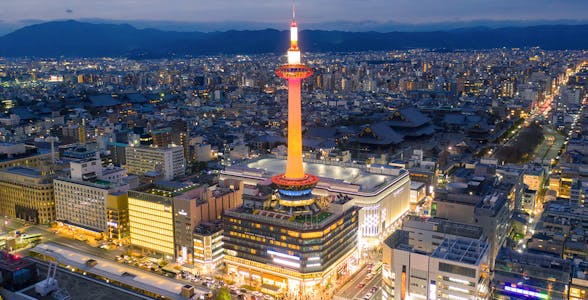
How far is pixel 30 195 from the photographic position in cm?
3516

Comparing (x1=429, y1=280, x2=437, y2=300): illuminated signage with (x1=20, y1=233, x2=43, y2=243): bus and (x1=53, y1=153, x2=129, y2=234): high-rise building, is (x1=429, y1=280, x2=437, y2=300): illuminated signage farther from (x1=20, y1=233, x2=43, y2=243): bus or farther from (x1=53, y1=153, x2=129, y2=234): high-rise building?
(x1=20, y1=233, x2=43, y2=243): bus

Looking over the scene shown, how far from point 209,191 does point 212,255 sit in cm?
403

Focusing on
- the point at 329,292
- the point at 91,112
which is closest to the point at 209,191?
the point at 329,292

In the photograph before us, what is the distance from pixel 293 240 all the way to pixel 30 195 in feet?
66.0

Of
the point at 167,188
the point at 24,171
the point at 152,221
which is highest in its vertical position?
the point at 167,188

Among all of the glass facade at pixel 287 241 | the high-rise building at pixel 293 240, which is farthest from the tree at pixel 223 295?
the glass facade at pixel 287 241

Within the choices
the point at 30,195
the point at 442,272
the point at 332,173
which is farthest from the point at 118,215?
the point at 442,272

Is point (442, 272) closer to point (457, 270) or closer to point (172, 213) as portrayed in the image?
point (457, 270)

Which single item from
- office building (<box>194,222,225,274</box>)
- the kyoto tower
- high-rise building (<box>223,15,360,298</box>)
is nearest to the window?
high-rise building (<box>223,15,360,298</box>)

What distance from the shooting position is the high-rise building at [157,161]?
43.6 m

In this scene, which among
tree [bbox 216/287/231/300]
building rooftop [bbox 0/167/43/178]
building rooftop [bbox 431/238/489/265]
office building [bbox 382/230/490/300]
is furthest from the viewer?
building rooftop [bbox 0/167/43/178]

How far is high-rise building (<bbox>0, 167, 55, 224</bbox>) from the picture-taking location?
34.9 meters

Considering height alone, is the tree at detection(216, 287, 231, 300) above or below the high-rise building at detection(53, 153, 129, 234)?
below

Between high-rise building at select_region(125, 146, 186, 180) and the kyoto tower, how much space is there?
15.4 meters
